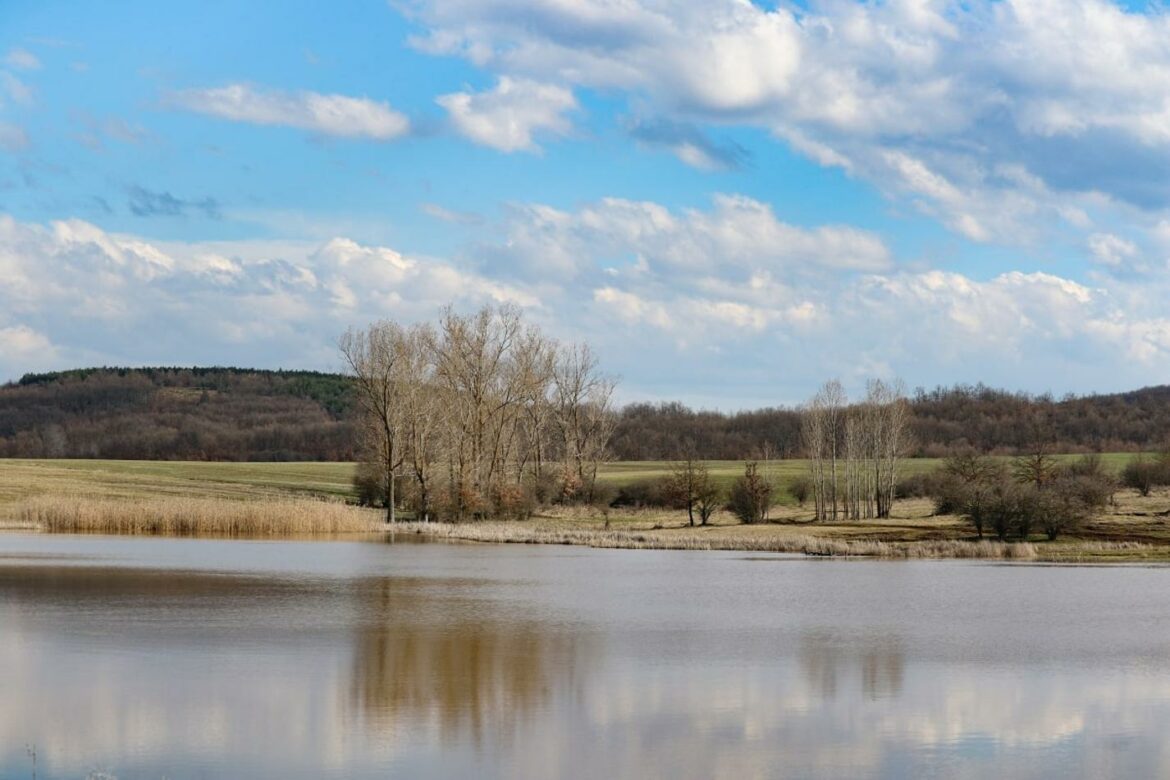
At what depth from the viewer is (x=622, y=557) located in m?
40.9

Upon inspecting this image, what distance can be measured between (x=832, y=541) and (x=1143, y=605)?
18233 millimetres

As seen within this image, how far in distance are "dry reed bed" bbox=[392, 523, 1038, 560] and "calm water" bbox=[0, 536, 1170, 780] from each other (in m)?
9.85

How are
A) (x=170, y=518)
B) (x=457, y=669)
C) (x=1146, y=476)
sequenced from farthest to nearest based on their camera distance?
(x=1146, y=476) < (x=170, y=518) < (x=457, y=669)

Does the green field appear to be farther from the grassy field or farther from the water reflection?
the water reflection

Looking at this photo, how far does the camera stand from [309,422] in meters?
151

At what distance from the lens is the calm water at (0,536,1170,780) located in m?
12.2

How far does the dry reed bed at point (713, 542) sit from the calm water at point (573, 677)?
9855mm

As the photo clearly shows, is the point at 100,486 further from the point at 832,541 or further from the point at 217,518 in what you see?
the point at 832,541

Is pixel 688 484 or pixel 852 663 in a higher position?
pixel 688 484

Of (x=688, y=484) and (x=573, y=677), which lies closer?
(x=573, y=677)

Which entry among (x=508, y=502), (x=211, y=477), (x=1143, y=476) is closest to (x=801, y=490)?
(x=1143, y=476)

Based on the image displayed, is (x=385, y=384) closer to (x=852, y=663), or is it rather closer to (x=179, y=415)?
(x=852, y=663)

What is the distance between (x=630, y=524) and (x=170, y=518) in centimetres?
2026

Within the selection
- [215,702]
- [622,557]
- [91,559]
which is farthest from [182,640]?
[622,557]
